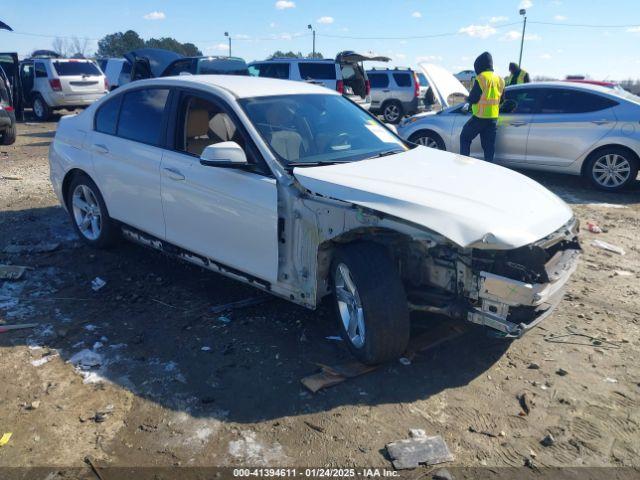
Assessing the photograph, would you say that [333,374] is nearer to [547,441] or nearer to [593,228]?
[547,441]

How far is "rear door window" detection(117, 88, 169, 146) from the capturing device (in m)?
4.57

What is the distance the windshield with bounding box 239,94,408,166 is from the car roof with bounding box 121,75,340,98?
0.22 ft

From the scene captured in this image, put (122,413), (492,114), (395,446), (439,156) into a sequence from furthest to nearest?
(492,114)
(439,156)
(122,413)
(395,446)

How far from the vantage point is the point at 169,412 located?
3.11 metres

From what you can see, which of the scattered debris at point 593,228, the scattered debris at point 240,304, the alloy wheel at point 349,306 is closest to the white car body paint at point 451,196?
the alloy wheel at point 349,306

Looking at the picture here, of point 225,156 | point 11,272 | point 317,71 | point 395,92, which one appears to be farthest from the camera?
point 395,92

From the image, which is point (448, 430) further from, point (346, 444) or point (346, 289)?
point (346, 289)

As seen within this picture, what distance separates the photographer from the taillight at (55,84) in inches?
631

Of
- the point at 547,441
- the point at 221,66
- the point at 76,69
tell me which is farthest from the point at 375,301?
the point at 76,69

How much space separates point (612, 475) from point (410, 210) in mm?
1680

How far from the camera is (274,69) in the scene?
16328 millimetres

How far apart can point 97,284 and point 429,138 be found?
270 inches

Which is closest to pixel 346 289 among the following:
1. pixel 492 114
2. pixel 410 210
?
pixel 410 210

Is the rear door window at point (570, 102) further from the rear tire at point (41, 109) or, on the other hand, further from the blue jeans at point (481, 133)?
the rear tire at point (41, 109)
